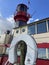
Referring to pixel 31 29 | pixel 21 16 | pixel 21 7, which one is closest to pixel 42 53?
pixel 31 29

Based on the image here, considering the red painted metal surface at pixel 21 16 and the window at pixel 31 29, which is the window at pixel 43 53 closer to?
the window at pixel 31 29

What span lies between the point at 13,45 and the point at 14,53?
58 cm

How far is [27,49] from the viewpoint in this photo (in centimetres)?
975

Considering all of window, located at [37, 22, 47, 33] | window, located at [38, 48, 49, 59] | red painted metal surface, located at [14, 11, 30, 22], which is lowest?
window, located at [38, 48, 49, 59]

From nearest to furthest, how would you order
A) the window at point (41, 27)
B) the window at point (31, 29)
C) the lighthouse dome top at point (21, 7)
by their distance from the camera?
the window at point (41, 27), the window at point (31, 29), the lighthouse dome top at point (21, 7)

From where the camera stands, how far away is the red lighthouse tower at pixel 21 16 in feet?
92.1

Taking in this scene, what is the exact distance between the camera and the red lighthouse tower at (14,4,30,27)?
92.1ft

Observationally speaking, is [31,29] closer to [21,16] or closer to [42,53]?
[42,53]

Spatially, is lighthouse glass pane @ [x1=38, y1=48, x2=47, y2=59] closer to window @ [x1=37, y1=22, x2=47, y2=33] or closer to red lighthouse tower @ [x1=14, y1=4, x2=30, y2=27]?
window @ [x1=37, y1=22, x2=47, y2=33]

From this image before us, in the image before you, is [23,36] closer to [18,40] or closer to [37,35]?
[18,40]

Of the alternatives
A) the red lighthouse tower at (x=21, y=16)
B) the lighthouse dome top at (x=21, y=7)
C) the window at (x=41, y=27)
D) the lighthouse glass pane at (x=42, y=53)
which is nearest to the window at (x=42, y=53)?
the lighthouse glass pane at (x=42, y=53)

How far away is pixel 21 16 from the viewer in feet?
92.4

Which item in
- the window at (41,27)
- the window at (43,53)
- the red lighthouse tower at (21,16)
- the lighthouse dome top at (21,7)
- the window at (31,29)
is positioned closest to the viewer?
the window at (43,53)

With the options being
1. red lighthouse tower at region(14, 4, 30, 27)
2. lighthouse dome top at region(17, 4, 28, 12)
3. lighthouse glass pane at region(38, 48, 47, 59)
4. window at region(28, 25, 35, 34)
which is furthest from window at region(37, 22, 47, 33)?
lighthouse dome top at region(17, 4, 28, 12)
